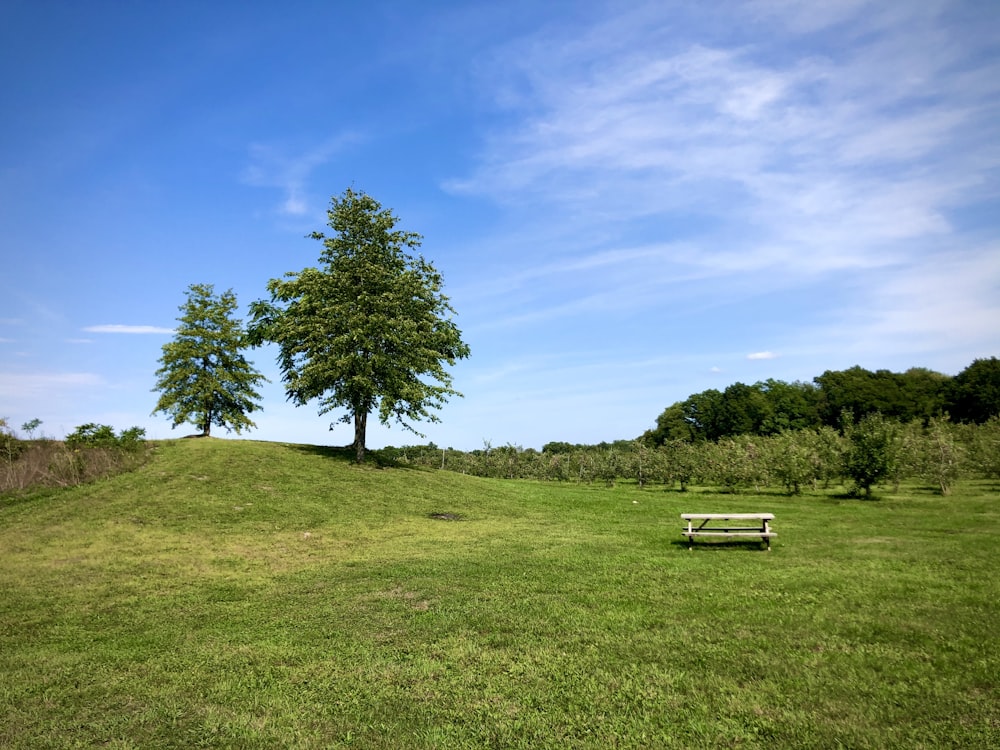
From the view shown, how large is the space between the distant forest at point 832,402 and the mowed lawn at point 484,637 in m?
75.6

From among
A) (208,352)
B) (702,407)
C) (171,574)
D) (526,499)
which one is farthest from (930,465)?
(702,407)

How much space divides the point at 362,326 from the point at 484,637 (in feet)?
86.7

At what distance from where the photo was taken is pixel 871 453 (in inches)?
1328

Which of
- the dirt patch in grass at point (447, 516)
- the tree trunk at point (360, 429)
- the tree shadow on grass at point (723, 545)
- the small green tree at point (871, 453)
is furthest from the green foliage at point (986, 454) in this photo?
the tree trunk at point (360, 429)

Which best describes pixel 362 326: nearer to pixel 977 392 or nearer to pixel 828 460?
pixel 828 460

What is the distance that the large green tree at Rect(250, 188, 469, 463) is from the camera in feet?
110

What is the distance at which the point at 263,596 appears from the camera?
12.5 meters

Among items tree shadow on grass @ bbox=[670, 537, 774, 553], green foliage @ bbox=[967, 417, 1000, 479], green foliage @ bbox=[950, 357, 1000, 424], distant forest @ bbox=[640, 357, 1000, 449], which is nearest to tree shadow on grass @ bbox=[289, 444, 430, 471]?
tree shadow on grass @ bbox=[670, 537, 774, 553]

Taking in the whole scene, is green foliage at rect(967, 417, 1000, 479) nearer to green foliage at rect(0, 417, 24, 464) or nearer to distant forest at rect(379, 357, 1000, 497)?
distant forest at rect(379, 357, 1000, 497)

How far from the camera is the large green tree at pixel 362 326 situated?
3344 centimetres

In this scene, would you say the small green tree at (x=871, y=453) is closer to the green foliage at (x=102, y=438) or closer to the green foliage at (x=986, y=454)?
the green foliage at (x=986, y=454)

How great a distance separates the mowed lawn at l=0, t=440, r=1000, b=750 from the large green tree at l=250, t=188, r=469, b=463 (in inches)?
529

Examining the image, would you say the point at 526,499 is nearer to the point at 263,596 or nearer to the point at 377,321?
the point at 377,321

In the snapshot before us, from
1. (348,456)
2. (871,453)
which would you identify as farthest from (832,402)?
(348,456)
